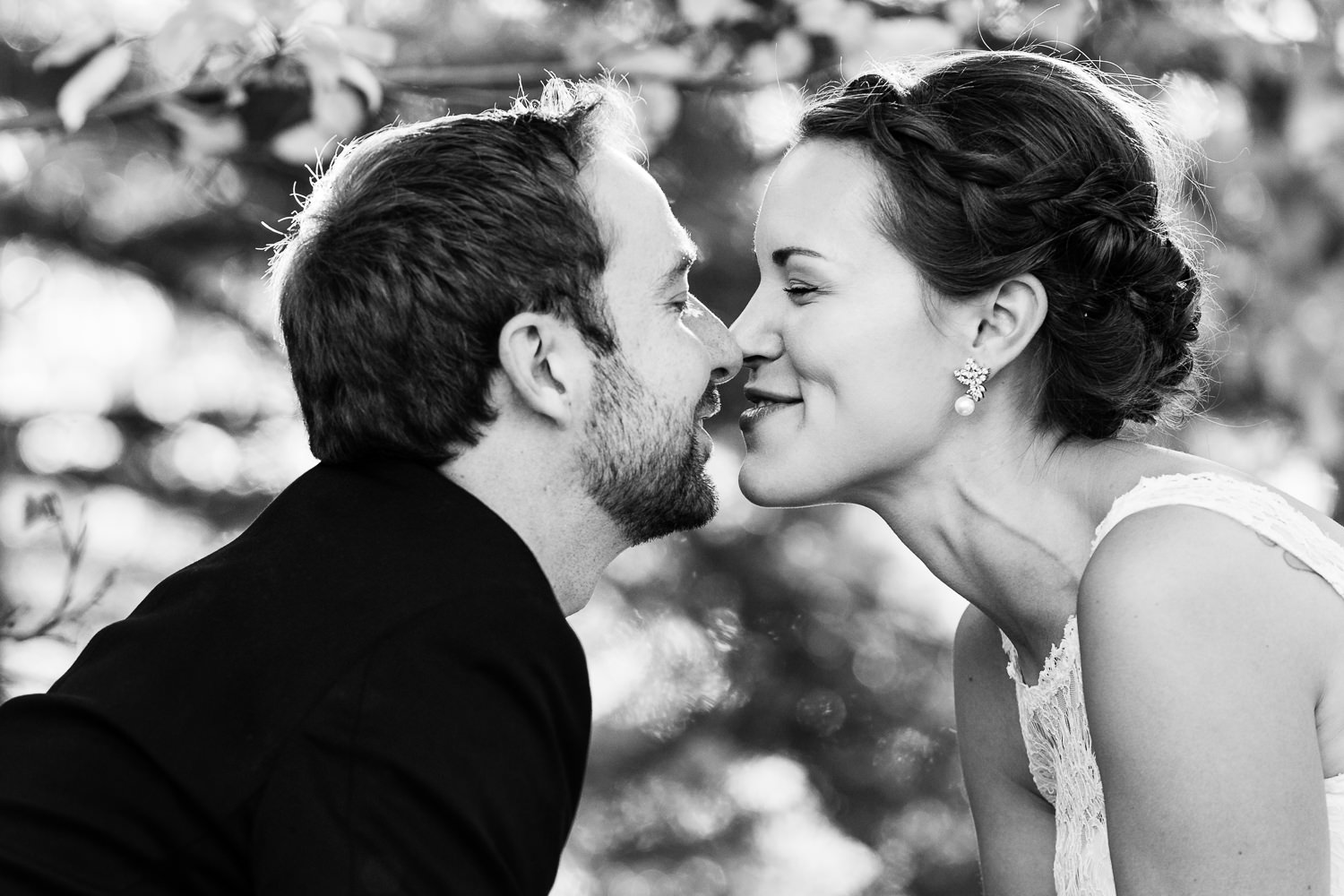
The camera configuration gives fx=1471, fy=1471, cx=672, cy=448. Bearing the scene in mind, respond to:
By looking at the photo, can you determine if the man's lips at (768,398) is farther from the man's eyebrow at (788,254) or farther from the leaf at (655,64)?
the leaf at (655,64)

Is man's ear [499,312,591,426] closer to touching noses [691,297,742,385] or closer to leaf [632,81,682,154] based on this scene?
touching noses [691,297,742,385]

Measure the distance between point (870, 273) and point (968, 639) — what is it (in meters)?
0.91

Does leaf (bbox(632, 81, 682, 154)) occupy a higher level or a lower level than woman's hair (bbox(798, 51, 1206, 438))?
lower

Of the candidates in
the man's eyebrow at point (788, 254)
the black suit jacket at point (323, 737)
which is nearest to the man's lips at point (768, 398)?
the man's eyebrow at point (788, 254)

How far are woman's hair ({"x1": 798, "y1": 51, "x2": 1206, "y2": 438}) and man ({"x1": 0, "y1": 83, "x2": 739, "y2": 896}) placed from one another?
0.43m

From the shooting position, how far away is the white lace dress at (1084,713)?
2324mm

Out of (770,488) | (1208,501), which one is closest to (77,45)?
(770,488)

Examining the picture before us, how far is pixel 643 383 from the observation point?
2.48 metres

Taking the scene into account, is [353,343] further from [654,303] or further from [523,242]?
[654,303]

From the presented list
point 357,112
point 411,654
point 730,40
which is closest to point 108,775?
point 411,654

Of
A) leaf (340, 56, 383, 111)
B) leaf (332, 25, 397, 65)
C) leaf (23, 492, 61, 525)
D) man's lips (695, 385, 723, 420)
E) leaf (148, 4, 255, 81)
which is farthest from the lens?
leaf (332, 25, 397, 65)

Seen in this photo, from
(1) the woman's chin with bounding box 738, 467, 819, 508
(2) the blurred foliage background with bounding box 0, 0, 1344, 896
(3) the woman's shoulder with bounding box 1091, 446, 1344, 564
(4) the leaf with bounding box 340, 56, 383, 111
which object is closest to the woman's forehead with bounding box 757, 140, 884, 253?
(1) the woman's chin with bounding box 738, 467, 819, 508

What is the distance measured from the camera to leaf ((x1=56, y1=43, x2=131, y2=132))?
10.4 ft

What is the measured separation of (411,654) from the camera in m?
1.79
